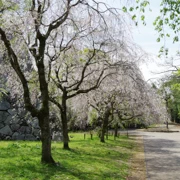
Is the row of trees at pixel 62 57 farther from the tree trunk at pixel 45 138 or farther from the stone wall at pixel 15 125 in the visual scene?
the stone wall at pixel 15 125

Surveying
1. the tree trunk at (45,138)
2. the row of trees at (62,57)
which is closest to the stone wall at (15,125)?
the row of trees at (62,57)

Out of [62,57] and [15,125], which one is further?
[15,125]

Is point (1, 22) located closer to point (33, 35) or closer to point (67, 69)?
point (33, 35)

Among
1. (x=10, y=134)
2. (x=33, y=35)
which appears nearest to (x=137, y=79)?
(x=33, y=35)

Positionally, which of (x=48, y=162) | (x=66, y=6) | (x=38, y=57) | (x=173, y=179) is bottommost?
(x=173, y=179)

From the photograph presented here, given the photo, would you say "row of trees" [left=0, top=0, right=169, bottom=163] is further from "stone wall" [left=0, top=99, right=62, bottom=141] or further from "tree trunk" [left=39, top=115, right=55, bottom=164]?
"stone wall" [left=0, top=99, right=62, bottom=141]

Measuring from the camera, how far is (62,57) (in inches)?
577

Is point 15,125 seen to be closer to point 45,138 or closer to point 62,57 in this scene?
point 62,57

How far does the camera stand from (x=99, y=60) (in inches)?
544

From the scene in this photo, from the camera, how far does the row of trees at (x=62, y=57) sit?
31.3 ft

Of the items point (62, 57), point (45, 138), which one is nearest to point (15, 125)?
point (62, 57)

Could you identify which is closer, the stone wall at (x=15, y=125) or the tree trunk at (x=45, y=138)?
the tree trunk at (x=45, y=138)

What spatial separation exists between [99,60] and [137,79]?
7.73 feet

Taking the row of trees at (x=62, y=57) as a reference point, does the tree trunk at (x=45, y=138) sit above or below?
below
